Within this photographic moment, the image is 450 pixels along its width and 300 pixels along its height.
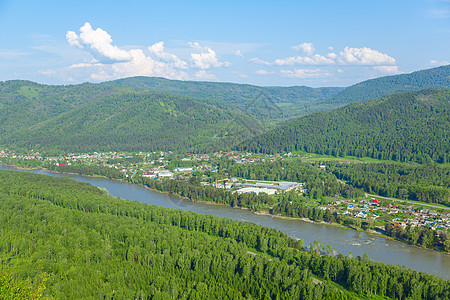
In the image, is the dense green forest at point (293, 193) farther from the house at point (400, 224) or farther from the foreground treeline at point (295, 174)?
the house at point (400, 224)

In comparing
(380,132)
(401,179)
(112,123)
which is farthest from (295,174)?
(112,123)

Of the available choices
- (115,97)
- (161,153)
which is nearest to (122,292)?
(161,153)

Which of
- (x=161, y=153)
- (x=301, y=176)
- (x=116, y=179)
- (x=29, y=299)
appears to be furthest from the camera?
(x=161, y=153)

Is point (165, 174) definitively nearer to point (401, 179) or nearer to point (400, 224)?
point (401, 179)

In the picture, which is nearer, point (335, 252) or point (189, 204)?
point (335, 252)

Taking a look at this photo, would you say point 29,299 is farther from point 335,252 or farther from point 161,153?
point 161,153

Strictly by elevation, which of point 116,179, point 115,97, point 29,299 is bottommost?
point 116,179
